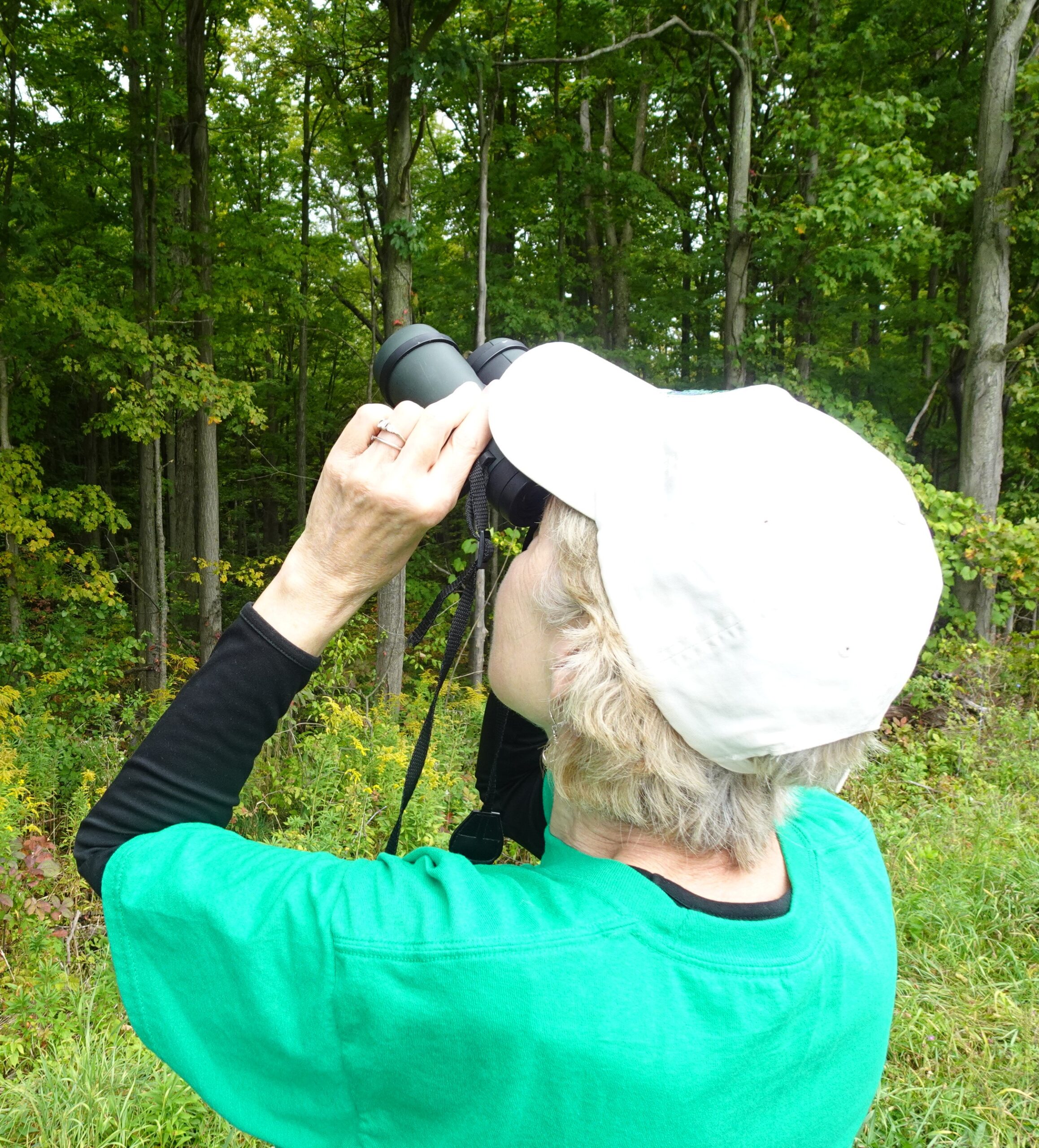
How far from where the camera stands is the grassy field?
2.01 meters

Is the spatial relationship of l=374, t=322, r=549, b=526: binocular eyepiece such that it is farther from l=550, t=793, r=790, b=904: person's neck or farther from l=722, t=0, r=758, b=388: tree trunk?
l=722, t=0, r=758, b=388: tree trunk

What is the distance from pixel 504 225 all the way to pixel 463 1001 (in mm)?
11071

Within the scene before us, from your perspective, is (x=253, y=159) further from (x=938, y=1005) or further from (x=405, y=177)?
(x=938, y=1005)

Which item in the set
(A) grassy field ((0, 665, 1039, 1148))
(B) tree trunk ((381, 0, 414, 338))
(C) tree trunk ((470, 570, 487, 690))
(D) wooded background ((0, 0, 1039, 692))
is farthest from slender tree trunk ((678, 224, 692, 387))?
(A) grassy field ((0, 665, 1039, 1148))

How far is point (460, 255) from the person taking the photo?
42.6 ft

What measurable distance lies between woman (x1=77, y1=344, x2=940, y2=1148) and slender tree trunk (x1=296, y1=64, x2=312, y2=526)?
10299mm

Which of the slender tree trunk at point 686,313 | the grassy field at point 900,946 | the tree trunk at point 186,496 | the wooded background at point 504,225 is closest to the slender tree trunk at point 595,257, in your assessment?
the wooded background at point 504,225

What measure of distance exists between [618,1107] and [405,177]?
24.0ft

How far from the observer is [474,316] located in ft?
36.0

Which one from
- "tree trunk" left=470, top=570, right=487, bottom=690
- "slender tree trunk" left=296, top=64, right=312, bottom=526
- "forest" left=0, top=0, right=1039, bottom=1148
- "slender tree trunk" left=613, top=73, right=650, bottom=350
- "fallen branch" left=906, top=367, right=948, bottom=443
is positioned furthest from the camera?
"slender tree trunk" left=296, top=64, right=312, bottom=526

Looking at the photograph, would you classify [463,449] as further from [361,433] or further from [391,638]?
[391,638]

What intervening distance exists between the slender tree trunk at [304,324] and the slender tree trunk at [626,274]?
4.75m

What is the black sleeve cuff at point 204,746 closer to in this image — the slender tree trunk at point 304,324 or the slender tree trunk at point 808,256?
the slender tree trunk at point 808,256

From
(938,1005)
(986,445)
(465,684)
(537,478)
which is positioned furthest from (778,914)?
(465,684)
